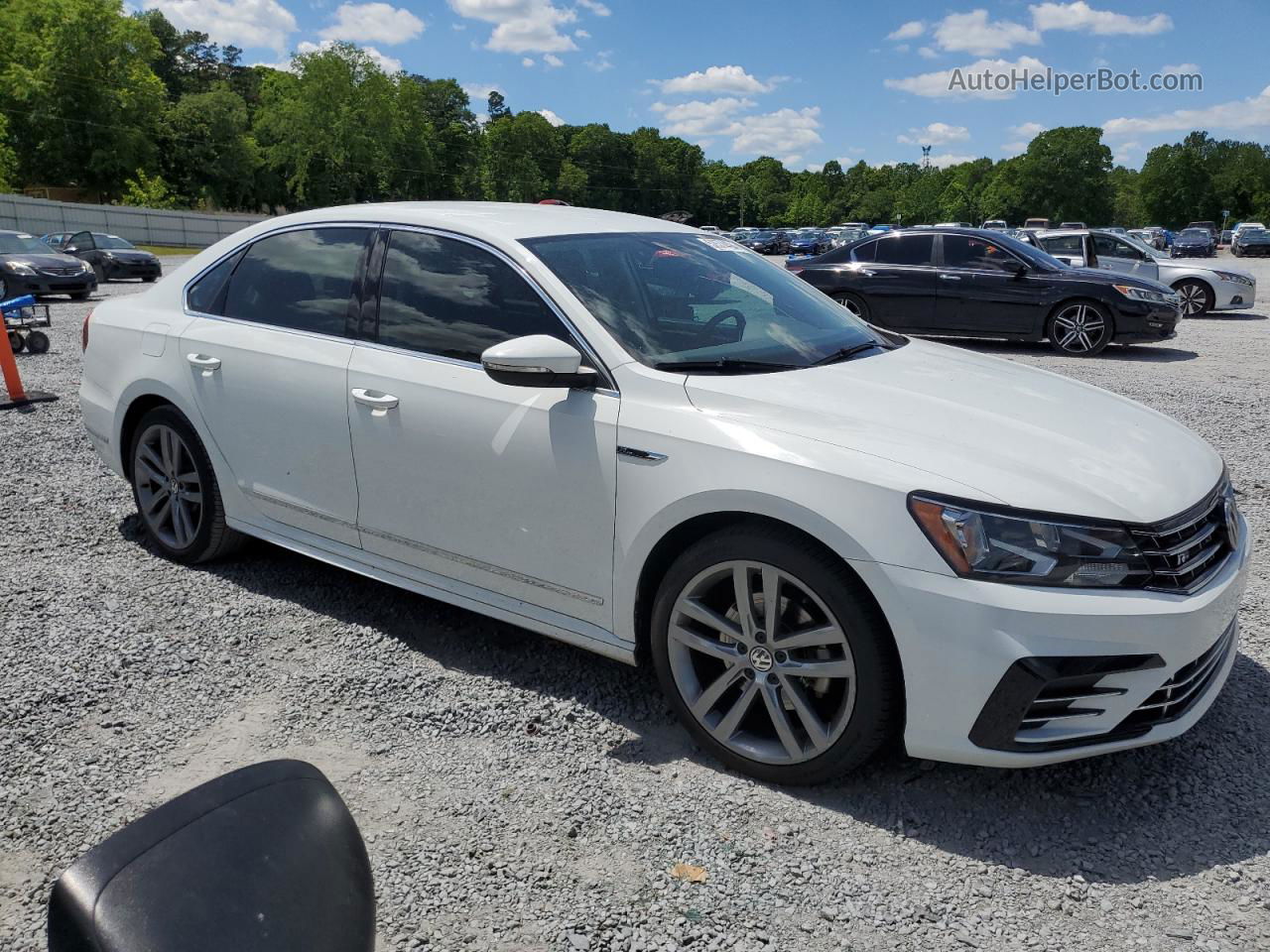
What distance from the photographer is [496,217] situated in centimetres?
393

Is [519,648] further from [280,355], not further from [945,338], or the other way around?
[945,338]

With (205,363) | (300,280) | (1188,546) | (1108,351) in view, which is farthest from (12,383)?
(1108,351)

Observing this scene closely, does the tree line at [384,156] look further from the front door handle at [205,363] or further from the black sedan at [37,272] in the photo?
the front door handle at [205,363]

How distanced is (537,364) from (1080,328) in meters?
11.8

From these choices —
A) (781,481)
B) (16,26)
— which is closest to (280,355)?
(781,481)

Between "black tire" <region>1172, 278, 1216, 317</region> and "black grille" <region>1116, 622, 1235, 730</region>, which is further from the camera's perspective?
"black tire" <region>1172, 278, 1216, 317</region>

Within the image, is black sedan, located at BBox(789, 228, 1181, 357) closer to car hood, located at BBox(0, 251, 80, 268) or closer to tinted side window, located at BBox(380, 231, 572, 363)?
tinted side window, located at BBox(380, 231, 572, 363)

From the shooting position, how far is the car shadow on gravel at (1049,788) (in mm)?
2750

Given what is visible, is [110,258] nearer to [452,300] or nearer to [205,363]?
[205,363]

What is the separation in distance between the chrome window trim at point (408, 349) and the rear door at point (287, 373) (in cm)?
2

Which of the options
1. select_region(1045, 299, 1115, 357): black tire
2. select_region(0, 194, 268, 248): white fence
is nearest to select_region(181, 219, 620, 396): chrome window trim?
select_region(1045, 299, 1115, 357): black tire

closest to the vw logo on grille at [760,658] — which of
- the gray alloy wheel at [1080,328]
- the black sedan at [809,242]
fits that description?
the gray alloy wheel at [1080,328]

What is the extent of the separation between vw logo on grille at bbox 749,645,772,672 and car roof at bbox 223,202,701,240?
171 centimetres

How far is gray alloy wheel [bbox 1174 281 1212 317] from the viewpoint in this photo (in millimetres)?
18547
